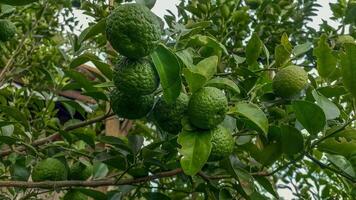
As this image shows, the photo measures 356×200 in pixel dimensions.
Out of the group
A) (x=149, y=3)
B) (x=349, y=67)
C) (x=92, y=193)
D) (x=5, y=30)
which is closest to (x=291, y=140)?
(x=349, y=67)

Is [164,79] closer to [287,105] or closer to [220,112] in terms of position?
[220,112]

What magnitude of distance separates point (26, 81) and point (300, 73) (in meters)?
1.63

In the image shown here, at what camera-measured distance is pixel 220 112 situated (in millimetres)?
984

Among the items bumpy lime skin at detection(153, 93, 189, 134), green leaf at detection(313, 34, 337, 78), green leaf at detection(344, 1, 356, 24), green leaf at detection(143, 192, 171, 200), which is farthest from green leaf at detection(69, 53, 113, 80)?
green leaf at detection(344, 1, 356, 24)

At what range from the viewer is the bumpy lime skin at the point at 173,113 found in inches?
39.4

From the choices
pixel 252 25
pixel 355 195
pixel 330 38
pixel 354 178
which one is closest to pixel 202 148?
pixel 354 178

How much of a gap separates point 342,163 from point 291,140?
0.15 metres

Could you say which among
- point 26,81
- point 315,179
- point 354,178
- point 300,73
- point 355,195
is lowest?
point 315,179

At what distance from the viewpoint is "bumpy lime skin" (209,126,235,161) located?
0.99 meters

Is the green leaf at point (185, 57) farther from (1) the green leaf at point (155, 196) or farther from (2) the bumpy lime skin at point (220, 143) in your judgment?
(1) the green leaf at point (155, 196)

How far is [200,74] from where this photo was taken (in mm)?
961

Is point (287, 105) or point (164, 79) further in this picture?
point (287, 105)

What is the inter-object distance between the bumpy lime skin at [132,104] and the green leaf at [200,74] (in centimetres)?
10

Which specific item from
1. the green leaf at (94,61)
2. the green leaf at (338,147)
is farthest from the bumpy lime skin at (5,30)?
the green leaf at (338,147)
